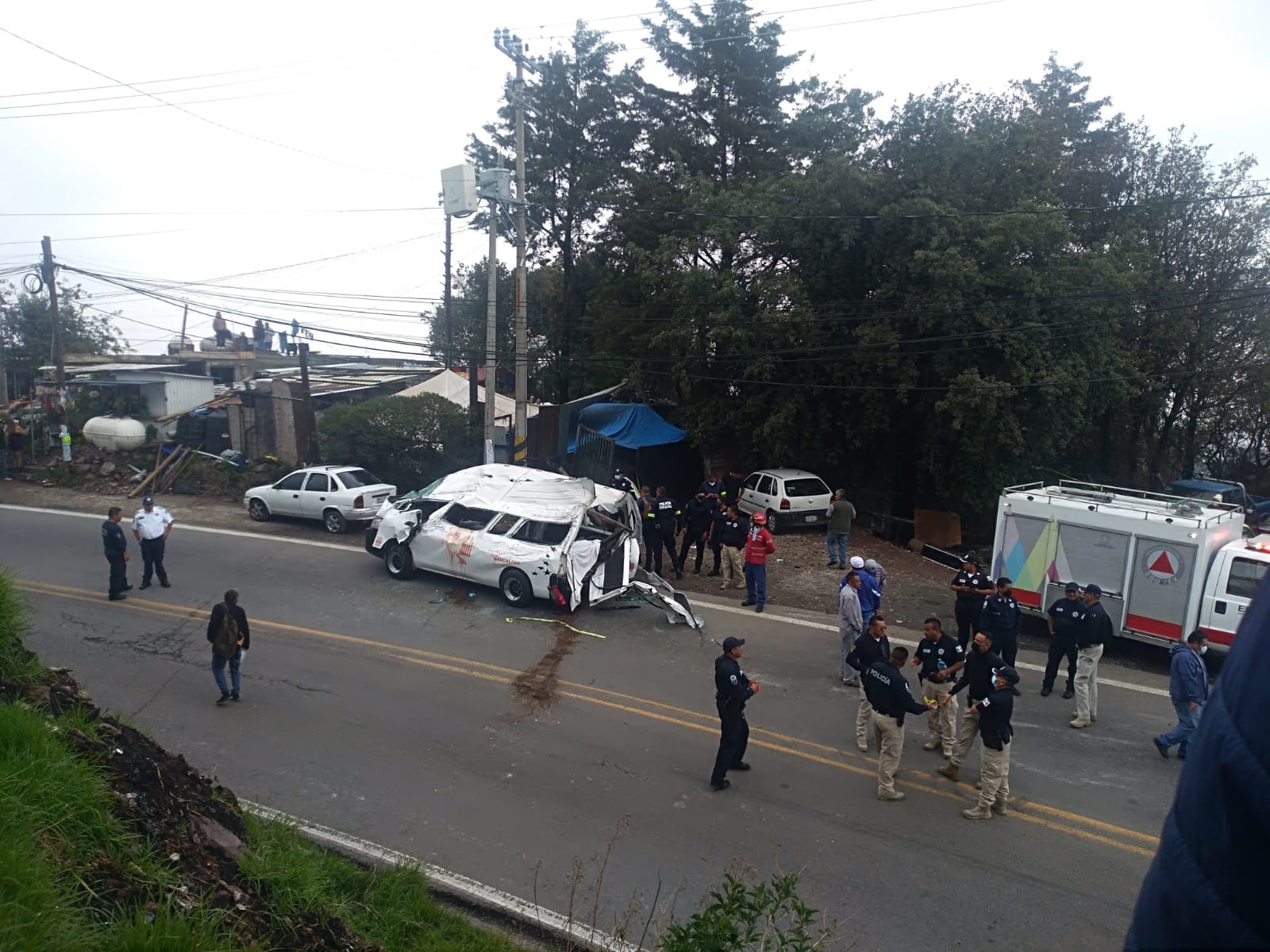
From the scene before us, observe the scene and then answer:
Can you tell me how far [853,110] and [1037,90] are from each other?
379 inches

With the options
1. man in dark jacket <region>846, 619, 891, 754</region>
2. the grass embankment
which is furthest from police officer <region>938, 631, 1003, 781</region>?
the grass embankment

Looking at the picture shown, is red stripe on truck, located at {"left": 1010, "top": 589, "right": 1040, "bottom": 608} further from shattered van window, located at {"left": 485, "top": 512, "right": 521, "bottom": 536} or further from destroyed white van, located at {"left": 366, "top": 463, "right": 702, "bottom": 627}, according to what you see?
shattered van window, located at {"left": 485, "top": 512, "right": 521, "bottom": 536}

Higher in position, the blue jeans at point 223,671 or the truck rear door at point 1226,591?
the truck rear door at point 1226,591

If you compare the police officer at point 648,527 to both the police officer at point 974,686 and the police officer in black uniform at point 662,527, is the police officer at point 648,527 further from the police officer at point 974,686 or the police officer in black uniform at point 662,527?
the police officer at point 974,686

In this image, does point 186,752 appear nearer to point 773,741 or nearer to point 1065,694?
point 773,741

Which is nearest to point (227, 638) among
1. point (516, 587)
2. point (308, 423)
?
point (516, 587)

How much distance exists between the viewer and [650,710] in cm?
983

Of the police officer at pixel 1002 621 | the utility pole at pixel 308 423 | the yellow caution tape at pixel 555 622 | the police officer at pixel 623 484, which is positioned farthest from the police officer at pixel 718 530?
the utility pole at pixel 308 423

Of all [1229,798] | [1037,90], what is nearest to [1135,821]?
[1229,798]

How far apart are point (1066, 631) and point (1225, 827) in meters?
10.4

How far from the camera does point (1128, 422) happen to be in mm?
28109

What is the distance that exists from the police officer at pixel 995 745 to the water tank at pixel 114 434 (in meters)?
25.5

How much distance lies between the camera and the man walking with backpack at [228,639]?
31.1 feet

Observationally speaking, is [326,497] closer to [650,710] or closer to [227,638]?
[227,638]
